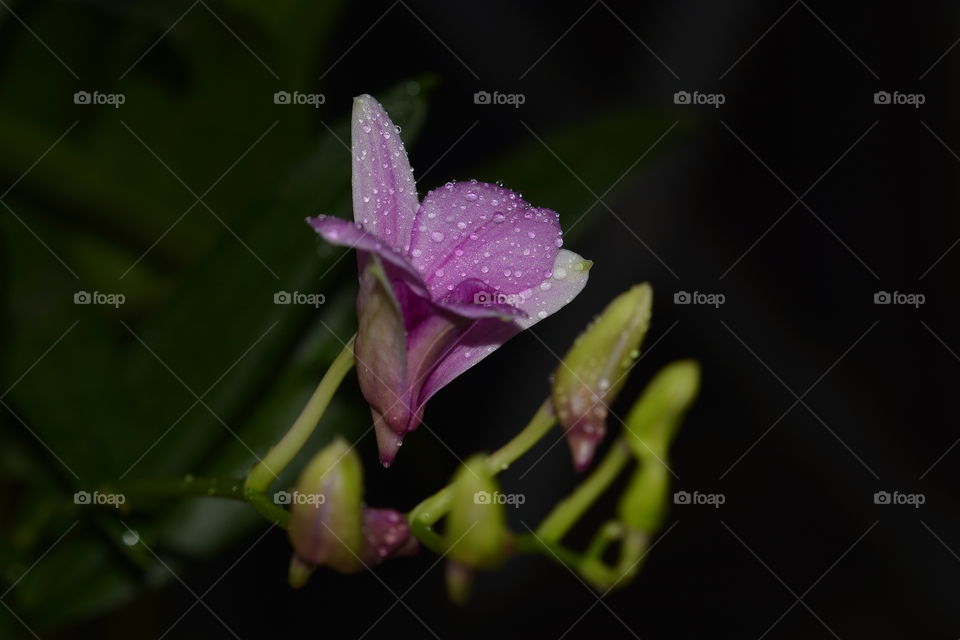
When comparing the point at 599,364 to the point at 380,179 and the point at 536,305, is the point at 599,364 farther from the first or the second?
the point at 380,179

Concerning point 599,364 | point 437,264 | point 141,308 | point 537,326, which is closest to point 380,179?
point 437,264

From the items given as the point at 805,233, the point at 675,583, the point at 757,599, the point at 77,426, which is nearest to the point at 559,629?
the point at 675,583

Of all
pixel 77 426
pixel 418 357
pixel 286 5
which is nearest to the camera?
pixel 418 357

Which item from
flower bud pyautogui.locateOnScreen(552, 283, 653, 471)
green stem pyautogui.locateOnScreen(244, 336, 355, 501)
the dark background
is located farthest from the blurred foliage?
flower bud pyautogui.locateOnScreen(552, 283, 653, 471)

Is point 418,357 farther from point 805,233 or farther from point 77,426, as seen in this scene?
point 805,233

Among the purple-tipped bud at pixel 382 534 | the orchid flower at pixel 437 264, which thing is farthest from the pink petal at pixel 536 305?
the purple-tipped bud at pixel 382 534

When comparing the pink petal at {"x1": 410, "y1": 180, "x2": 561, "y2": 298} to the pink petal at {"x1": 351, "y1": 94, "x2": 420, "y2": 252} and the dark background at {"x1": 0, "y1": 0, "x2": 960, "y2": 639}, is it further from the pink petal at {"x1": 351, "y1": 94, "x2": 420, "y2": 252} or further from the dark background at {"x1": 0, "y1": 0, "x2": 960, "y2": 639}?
the dark background at {"x1": 0, "y1": 0, "x2": 960, "y2": 639}
